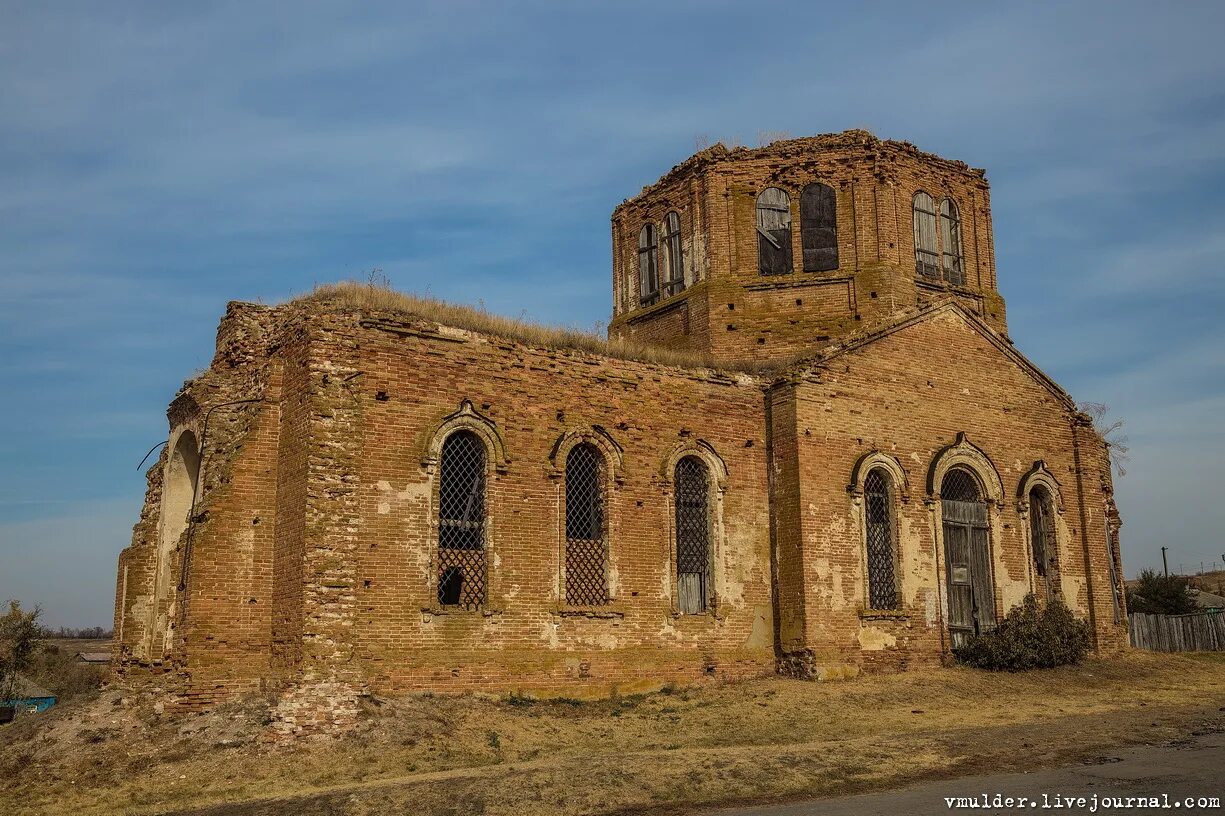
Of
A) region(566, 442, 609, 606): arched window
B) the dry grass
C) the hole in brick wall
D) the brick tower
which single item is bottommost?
the hole in brick wall

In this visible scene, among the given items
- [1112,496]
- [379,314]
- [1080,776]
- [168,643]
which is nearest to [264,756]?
[168,643]

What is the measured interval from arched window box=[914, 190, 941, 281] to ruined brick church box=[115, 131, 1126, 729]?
0.22ft

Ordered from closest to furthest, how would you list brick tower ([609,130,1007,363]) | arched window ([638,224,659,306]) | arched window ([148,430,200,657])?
arched window ([148,430,200,657])
brick tower ([609,130,1007,363])
arched window ([638,224,659,306])

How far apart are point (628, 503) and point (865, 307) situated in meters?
7.16

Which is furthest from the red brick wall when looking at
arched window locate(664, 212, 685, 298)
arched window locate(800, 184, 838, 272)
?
arched window locate(664, 212, 685, 298)

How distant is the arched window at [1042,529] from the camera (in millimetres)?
20703

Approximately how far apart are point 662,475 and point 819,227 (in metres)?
7.31

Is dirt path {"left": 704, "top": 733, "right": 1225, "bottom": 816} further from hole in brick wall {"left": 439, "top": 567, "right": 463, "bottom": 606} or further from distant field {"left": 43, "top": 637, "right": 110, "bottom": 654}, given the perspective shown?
distant field {"left": 43, "top": 637, "right": 110, "bottom": 654}

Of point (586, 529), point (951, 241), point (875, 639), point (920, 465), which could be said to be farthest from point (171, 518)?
point (951, 241)

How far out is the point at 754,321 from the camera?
2133cm

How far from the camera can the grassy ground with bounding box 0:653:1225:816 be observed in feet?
35.6

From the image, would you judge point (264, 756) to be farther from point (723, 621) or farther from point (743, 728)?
point (723, 621)

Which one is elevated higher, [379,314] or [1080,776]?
[379,314]

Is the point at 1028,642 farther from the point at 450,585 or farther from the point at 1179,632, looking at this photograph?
the point at 1179,632
